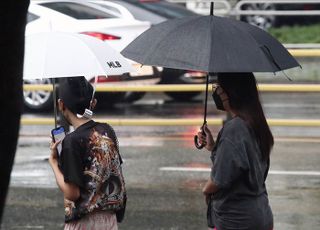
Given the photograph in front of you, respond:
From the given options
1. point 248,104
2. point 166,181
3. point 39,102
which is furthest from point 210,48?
point 39,102

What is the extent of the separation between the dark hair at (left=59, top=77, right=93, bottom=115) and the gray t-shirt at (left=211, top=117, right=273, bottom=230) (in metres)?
0.71

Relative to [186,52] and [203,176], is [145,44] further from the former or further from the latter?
[203,176]

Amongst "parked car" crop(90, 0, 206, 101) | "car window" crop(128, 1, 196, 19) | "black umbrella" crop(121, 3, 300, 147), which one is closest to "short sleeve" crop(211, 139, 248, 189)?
"black umbrella" crop(121, 3, 300, 147)

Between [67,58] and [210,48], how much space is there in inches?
32.9

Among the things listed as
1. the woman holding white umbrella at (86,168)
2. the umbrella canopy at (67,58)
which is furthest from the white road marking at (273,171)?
the woman holding white umbrella at (86,168)

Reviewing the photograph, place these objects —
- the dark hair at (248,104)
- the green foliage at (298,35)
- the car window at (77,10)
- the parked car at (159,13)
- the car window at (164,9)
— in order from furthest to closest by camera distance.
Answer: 1. the green foliage at (298,35)
2. the car window at (164,9)
3. the parked car at (159,13)
4. the car window at (77,10)
5. the dark hair at (248,104)

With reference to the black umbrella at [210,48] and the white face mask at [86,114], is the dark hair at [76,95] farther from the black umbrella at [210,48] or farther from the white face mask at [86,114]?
the black umbrella at [210,48]

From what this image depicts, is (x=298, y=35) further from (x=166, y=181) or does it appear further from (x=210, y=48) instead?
(x=210, y=48)

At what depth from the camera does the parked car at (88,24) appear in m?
11.7

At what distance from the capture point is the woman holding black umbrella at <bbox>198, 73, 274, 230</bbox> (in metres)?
4.18

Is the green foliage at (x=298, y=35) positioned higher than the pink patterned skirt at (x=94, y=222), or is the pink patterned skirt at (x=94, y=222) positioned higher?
the pink patterned skirt at (x=94, y=222)

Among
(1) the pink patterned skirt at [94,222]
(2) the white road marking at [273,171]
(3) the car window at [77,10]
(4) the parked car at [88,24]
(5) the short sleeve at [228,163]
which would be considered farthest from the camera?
(3) the car window at [77,10]

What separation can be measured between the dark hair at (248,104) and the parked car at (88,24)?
690 cm

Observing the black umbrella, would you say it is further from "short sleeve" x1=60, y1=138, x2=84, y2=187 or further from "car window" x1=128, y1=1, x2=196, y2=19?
"car window" x1=128, y1=1, x2=196, y2=19
